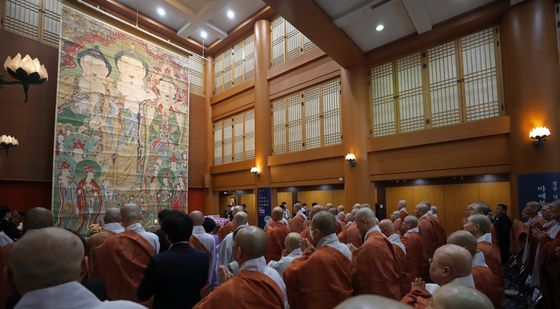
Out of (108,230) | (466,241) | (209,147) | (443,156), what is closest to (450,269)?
(466,241)

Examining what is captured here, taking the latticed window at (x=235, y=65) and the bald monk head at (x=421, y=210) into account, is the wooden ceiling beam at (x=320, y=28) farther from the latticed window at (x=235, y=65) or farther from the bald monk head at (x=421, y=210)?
the latticed window at (x=235, y=65)

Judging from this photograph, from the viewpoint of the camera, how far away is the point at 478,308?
1228 millimetres

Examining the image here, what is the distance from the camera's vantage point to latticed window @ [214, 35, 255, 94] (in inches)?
622

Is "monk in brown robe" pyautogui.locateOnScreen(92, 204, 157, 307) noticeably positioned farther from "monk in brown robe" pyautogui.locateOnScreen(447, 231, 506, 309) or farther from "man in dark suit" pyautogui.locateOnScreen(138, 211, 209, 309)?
"monk in brown robe" pyautogui.locateOnScreen(447, 231, 506, 309)

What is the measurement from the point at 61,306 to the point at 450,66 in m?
10.2

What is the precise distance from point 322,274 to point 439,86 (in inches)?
321

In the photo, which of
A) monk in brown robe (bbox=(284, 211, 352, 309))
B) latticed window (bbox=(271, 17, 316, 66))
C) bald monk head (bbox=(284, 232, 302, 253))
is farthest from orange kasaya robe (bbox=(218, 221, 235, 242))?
latticed window (bbox=(271, 17, 316, 66))

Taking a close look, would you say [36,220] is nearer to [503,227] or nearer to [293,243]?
[293,243]

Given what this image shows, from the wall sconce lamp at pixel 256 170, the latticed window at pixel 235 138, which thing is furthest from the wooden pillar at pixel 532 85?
the latticed window at pixel 235 138

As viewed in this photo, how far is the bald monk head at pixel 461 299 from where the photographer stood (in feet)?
4.02

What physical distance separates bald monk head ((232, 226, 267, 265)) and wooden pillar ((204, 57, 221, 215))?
14824mm

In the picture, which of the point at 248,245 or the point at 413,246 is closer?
the point at 248,245

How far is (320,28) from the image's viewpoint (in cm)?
892

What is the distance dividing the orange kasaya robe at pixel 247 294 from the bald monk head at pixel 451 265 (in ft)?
3.67
